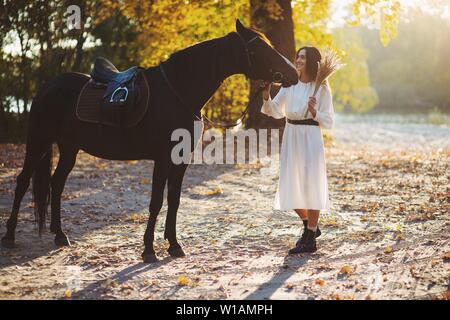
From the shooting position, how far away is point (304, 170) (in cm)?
607

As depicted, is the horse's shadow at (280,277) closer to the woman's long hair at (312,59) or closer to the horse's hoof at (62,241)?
the woman's long hair at (312,59)

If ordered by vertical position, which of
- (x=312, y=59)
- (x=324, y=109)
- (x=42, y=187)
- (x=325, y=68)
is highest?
(x=312, y=59)

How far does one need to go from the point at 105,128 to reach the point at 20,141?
37.4 ft

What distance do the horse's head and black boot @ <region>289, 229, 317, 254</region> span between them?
1.66 meters

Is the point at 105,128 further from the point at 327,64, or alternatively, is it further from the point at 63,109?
the point at 327,64

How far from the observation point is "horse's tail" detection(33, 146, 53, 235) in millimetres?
6492

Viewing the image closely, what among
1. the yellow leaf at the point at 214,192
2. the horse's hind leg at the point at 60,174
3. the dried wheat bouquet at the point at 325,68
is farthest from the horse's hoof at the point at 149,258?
the yellow leaf at the point at 214,192

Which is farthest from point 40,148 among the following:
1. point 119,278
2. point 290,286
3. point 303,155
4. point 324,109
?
point 290,286

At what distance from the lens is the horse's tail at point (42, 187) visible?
256 inches

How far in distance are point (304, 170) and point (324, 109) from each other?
68cm

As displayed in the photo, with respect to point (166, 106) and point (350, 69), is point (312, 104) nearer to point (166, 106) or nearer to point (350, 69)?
point (166, 106)

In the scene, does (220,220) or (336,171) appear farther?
(336,171)

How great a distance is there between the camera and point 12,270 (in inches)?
212
